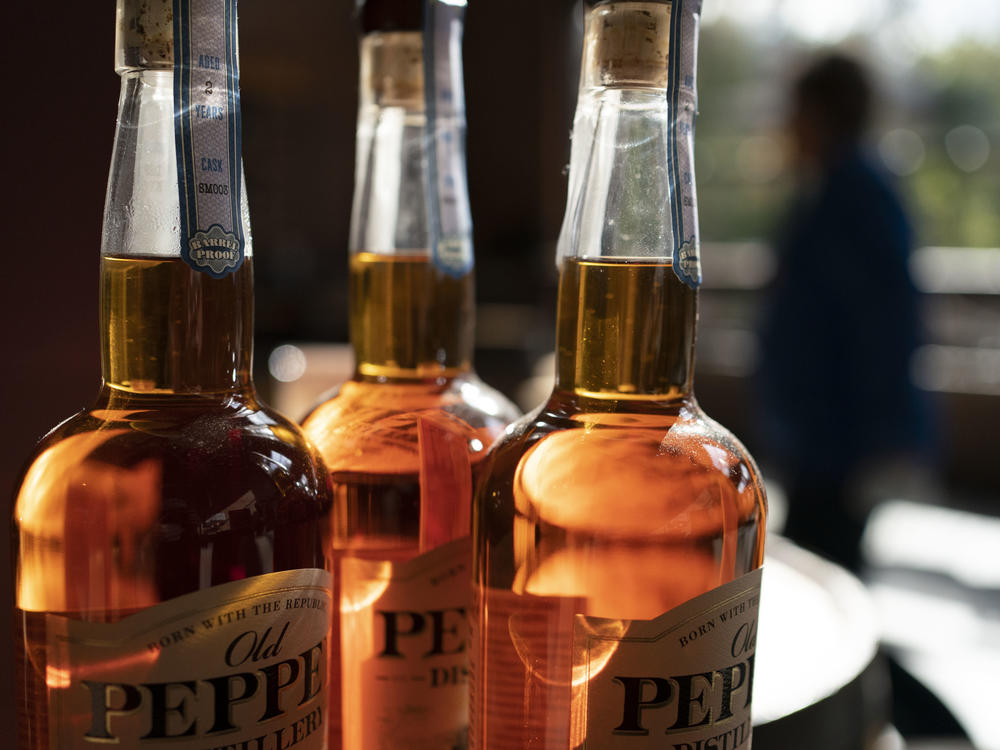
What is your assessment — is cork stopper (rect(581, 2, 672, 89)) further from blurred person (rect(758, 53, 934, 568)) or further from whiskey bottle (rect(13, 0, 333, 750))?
blurred person (rect(758, 53, 934, 568))

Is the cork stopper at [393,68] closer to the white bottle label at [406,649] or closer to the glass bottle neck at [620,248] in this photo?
the glass bottle neck at [620,248]

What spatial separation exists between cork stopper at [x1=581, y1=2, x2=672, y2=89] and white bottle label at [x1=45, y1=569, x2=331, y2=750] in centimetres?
26

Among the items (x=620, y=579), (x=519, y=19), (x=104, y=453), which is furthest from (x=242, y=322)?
(x=519, y=19)

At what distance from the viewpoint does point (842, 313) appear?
1.90 meters

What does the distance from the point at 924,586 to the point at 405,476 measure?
2364 mm

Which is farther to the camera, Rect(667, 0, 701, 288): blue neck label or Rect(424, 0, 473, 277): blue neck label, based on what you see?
Rect(424, 0, 473, 277): blue neck label

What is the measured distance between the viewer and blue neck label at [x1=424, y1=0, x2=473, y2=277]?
1.71 ft

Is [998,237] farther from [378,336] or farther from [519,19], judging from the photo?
[378,336]

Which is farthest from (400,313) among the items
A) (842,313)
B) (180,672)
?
(842,313)

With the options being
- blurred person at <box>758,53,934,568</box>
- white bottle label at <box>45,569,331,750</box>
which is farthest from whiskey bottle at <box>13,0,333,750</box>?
blurred person at <box>758,53,934,568</box>

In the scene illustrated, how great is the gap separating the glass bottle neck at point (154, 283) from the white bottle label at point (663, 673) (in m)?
0.20

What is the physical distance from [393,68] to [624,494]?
0.27 meters

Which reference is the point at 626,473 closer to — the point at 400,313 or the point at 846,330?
the point at 400,313

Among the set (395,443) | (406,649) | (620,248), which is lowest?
(406,649)
